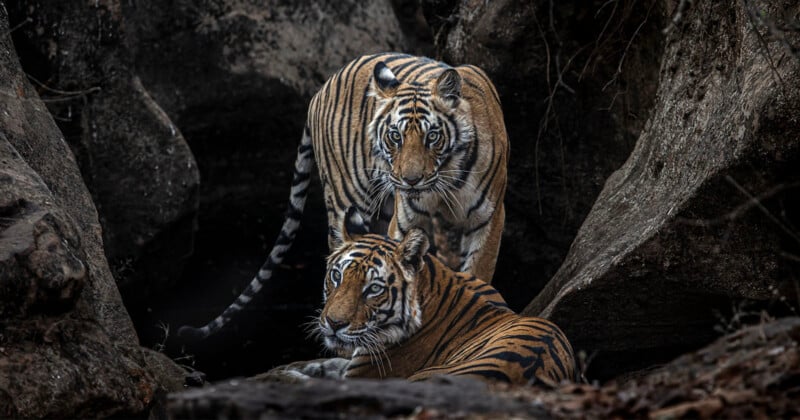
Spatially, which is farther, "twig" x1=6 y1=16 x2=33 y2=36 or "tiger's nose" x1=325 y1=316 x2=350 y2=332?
"twig" x1=6 y1=16 x2=33 y2=36

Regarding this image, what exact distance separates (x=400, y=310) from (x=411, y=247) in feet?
1.05

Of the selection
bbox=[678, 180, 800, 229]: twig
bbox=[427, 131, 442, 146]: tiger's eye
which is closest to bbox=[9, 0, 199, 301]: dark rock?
bbox=[427, 131, 442, 146]: tiger's eye

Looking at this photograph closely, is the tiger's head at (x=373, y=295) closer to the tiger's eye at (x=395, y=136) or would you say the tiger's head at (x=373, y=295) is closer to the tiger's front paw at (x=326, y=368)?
the tiger's front paw at (x=326, y=368)

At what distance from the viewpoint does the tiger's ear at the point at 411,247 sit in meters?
5.52

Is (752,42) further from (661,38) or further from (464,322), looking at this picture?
(661,38)

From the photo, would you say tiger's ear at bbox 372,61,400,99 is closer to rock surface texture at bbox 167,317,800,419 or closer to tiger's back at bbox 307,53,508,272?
tiger's back at bbox 307,53,508,272

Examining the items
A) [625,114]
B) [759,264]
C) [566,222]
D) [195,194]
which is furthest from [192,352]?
[759,264]

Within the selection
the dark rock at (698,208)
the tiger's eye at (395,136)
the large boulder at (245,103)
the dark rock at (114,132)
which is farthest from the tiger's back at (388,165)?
the large boulder at (245,103)

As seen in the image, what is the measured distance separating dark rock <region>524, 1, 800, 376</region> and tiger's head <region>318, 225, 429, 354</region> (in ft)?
2.78

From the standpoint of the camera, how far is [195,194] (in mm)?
8688

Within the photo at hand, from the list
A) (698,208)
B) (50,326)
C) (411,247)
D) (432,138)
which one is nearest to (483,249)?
(432,138)

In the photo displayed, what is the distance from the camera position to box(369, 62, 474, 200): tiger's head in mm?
6707

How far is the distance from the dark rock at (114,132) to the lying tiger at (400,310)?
10.4 ft

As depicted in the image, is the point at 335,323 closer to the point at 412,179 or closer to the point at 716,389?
the point at 412,179
